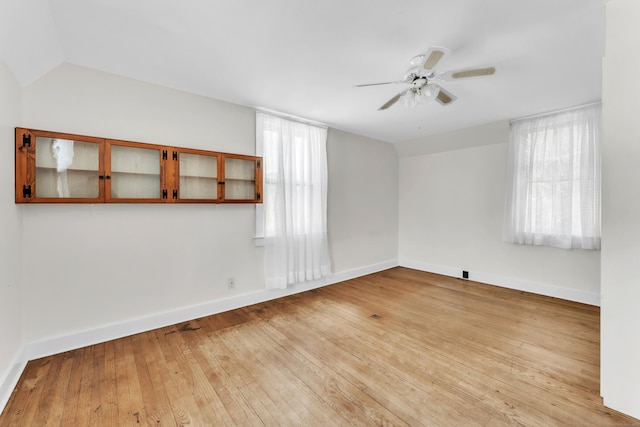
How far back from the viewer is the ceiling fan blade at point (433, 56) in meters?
1.70

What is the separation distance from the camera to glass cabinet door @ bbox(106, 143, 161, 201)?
244 centimetres

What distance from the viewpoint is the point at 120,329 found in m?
2.51

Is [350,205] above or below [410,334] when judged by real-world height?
above

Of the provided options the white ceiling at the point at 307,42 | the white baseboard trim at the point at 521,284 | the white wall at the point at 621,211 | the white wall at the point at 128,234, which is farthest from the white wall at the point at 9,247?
the white baseboard trim at the point at 521,284

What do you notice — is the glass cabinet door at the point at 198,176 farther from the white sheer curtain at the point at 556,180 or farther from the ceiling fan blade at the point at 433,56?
the white sheer curtain at the point at 556,180

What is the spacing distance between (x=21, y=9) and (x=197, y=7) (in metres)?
1.00

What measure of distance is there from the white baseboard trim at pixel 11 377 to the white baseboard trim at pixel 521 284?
5292 mm

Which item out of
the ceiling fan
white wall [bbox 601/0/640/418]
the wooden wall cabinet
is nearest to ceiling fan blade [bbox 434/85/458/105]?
the ceiling fan

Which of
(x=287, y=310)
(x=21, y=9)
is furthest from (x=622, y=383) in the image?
(x=21, y=9)

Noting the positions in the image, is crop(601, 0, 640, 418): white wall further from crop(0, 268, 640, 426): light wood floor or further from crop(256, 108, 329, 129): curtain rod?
crop(256, 108, 329, 129): curtain rod

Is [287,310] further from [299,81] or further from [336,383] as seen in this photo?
[299,81]

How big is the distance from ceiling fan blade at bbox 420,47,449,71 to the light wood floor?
7.52ft

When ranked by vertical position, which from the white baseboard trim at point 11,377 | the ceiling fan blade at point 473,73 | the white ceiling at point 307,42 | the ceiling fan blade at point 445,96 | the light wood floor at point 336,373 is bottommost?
the light wood floor at point 336,373

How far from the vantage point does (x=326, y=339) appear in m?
2.53
